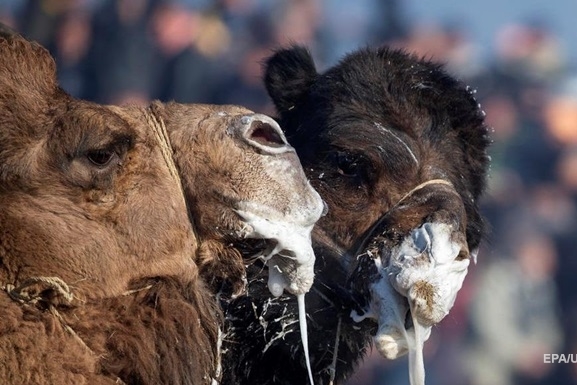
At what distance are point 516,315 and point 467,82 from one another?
130cm

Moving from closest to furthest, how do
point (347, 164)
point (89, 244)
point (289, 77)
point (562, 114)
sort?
point (89, 244), point (347, 164), point (289, 77), point (562, 114)

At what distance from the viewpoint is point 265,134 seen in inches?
128

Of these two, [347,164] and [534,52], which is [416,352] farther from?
[534,52]

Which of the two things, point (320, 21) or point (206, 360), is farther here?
point (320, 21)

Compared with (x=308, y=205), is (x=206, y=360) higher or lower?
lower

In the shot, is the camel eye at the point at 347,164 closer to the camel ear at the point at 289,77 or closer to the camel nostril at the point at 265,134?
the camel ear at the point at 289,77

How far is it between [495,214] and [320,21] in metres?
1.52

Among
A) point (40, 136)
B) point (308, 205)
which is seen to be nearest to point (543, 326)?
point (308, 205)

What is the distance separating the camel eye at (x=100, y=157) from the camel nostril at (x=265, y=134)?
1.24 feet

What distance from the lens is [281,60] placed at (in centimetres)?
529

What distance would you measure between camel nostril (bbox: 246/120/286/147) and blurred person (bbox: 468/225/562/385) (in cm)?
356

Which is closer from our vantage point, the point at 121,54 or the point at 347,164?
the point at 347,164

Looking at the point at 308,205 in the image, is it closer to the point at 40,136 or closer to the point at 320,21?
the point at 40,136

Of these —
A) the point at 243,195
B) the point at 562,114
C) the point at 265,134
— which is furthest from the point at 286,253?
the point at 562,114
